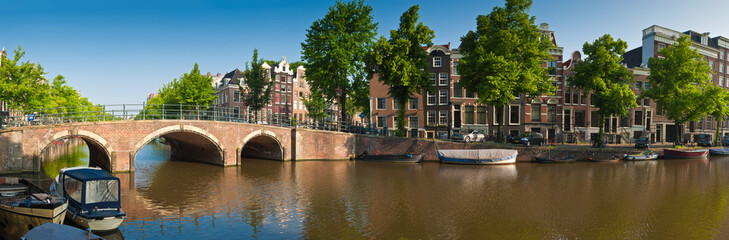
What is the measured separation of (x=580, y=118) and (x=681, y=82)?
10650 mm

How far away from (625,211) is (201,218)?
17.5 metres

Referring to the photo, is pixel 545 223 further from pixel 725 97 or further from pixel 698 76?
pixel 725 97

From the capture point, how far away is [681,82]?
4109 cm

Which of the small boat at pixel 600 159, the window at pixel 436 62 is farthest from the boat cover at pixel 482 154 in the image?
the window at pixel 436 62

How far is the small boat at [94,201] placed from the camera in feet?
39.5

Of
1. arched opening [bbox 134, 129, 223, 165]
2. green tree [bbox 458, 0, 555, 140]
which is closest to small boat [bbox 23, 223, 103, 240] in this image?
arched opening [bbox 134, 129, 223, 165]

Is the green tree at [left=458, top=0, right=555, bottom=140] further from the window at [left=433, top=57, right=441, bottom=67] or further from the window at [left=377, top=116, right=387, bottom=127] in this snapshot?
the window at [left=377, top=116, right=387, bottom=127]

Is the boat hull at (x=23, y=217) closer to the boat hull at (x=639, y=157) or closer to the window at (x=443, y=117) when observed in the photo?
the window at (x=443, y=117)

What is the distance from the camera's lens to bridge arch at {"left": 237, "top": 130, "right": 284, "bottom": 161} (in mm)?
31969

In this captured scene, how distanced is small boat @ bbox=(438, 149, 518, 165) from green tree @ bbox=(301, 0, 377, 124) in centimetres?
1282

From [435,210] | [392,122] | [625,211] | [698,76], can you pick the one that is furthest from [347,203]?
[698,76]

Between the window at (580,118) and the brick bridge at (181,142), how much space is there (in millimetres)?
30691

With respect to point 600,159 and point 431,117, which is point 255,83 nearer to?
point 431,117

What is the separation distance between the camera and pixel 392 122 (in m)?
47.2
